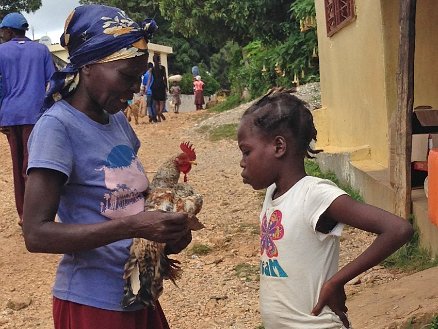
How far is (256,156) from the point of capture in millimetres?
2463

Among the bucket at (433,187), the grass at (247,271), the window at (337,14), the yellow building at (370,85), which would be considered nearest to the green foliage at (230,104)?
the yellow building at (370,85)

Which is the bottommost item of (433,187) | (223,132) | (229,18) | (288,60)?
(223,132)

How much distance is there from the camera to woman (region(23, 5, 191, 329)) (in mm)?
2115

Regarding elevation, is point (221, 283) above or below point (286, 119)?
below

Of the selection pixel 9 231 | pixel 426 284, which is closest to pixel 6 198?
pixel 9 231

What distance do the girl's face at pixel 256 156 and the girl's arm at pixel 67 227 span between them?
46 cm

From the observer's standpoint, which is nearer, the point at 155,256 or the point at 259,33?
the point at 155,256

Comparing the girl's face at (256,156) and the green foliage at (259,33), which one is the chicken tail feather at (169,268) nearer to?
the girl's face at (256,156)

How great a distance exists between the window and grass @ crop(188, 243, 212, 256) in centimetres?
314

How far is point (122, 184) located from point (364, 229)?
2.59 ft

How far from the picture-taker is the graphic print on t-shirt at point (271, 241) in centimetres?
241

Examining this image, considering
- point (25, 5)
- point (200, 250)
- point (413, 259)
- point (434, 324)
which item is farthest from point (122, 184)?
point (25, 5)

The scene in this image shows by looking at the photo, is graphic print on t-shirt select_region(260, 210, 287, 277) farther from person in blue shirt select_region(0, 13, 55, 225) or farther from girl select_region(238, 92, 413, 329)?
person in blue shirt select_region(0, 13, 55, 225)

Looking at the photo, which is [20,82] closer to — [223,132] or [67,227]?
[67,227]
